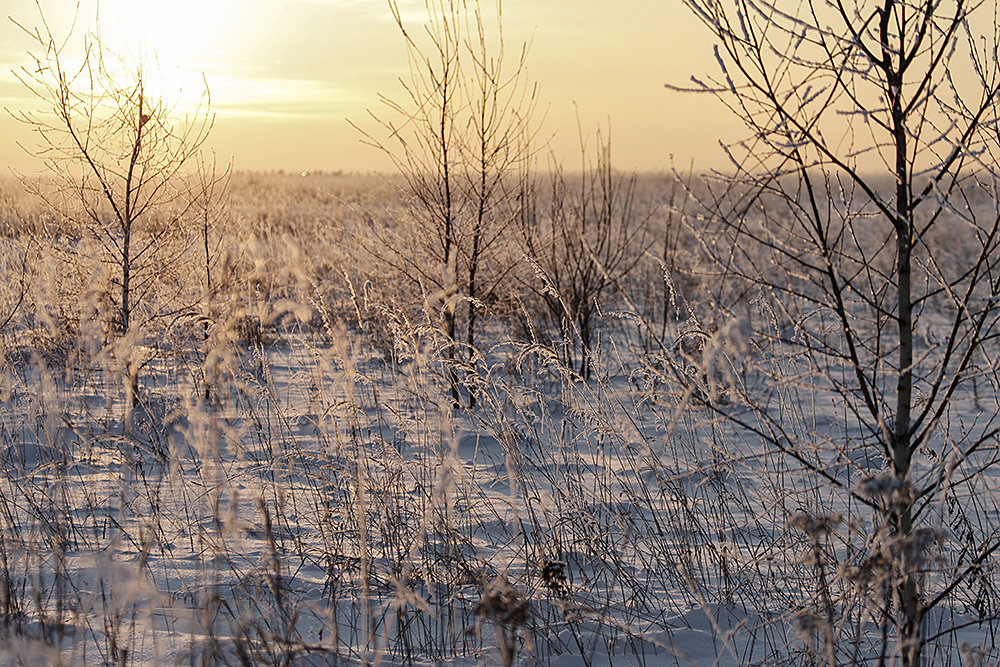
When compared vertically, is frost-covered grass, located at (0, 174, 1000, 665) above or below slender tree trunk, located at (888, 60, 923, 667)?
below

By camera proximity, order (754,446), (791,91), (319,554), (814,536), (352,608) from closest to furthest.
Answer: (814,536) → (791,91) → (352,608) → (319,554) → (754,446)

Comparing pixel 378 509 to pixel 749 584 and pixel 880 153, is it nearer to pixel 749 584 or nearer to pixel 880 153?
pixel 749 584

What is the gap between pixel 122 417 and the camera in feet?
17.0

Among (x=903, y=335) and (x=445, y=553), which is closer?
(x=903, y=335)

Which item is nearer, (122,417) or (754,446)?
(754,446)

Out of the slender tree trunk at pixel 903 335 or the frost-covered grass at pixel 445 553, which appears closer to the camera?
the slender tree trunk at pixel 903 335

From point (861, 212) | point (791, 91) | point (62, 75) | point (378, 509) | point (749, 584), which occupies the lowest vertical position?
point (749, 584)

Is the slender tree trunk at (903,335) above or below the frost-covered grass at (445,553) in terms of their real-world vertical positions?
above

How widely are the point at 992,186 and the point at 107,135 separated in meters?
5.34

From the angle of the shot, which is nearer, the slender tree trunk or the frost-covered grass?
the slender tree trunk

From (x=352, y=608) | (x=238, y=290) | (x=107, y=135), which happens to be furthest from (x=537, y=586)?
(x=238, y=290)

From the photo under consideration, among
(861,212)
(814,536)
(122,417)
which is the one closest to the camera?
(814,536)

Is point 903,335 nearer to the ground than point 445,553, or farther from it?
farther from it

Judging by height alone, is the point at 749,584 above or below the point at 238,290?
below
